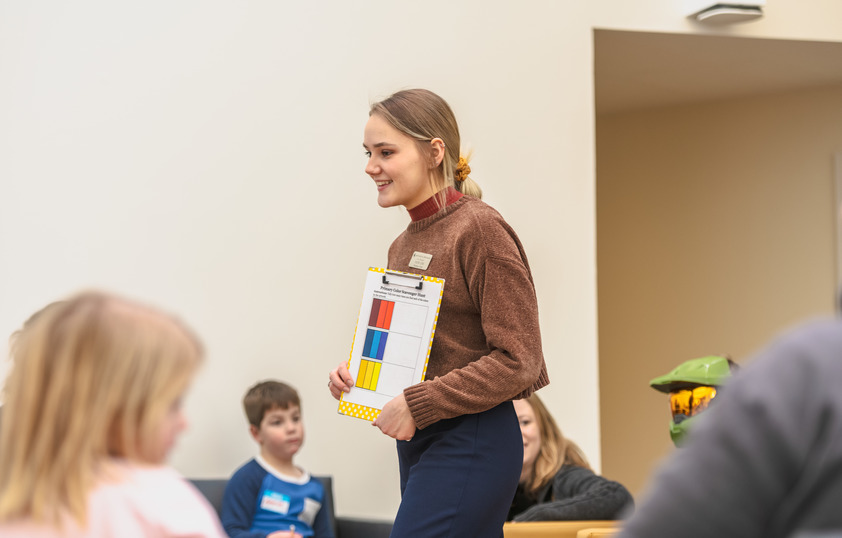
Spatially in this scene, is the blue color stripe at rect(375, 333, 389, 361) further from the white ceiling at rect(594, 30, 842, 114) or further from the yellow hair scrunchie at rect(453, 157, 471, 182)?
the white ceiling at rect(594, 30, 842, 114)

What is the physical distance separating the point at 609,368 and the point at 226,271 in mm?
3085

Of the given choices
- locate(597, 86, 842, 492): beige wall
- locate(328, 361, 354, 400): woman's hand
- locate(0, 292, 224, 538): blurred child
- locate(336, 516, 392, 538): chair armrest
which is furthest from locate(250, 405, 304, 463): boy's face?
locate(597, 86, 842, 492): beige wall

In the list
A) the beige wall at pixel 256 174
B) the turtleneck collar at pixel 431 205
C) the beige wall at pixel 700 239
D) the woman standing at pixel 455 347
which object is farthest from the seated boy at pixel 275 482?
the beige wall at pixel 700 239

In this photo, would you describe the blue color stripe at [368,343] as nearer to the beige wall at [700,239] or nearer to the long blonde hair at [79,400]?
the long blonde hair at [79,400]

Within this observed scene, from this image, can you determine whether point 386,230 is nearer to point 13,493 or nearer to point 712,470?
point 13,493

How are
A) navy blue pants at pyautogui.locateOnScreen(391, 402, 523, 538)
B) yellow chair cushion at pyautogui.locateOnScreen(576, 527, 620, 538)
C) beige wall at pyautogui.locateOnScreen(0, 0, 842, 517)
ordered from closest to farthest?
navy blue pants at pyautogui.locateOnScreen(391, 402, 523, 538), yellow chair cushion at pyautogui.locateOnScreen(576, 527, 620, 538), beige wall at pyautogui.locateOnScreen(0, 0, 842, 517)

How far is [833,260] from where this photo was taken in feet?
Answer: 18.3

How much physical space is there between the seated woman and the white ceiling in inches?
74.2

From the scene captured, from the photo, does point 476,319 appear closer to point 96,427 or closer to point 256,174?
point 96,427

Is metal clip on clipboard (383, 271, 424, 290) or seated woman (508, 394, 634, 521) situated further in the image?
seated woman (508, 394, 634, 521)

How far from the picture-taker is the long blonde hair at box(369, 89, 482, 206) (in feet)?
7.03

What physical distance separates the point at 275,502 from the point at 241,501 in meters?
0.13

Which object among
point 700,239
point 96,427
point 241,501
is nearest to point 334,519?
point 241,501

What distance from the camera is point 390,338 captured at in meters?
2.15
